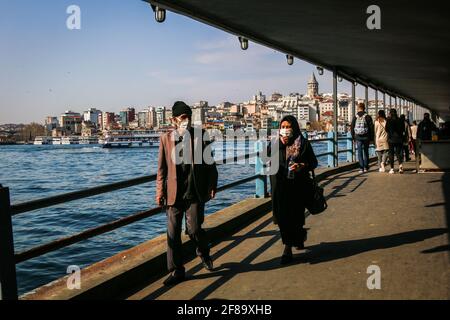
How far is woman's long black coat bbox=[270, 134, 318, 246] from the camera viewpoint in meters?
5.15

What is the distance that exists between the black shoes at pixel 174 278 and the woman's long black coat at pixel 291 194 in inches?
48.8

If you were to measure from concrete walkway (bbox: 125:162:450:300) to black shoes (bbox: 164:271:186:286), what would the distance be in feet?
0.22

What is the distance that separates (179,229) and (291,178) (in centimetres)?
138

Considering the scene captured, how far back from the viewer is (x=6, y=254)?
3.21 metres

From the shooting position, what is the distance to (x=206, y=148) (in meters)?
4.83

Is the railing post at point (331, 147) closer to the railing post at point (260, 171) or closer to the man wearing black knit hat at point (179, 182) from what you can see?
the railing post at point (260, 171)

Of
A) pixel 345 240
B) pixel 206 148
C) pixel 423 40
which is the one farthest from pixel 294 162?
pixel 423 40

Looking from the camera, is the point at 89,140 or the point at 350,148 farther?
the point at 89,140

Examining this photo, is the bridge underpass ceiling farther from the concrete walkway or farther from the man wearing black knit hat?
the concrete walkway

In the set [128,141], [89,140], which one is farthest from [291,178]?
[89,140]

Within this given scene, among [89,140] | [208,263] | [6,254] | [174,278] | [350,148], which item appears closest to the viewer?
[6,254]

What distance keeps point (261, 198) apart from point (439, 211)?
9.74 ft

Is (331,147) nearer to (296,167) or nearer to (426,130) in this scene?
(426,130)
